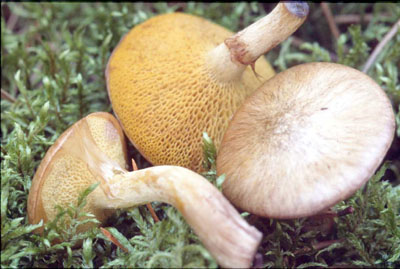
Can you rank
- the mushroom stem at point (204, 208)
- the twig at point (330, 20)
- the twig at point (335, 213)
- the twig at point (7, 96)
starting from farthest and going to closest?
the twig at point (330, 20), the twig at point (7, 96), the twig at point (335, 213), the mushroom stem at point (204, 208)

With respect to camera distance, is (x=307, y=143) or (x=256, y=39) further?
(x=256, y=39)

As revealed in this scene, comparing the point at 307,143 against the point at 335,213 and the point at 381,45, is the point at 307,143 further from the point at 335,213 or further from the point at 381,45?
the point at 381,45

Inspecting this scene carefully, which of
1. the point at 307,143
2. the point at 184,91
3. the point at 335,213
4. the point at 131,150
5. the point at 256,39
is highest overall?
the point at 256,39

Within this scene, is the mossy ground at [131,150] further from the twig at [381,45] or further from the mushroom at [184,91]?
the mushroom at [184,91]

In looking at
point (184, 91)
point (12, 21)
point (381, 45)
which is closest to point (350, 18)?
point (381, 45)

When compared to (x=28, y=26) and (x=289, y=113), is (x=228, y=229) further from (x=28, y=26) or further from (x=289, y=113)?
(x=28, y=26)

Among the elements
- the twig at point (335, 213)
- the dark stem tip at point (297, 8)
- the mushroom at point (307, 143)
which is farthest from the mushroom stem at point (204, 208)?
the dark stem tip at point (297, 8)

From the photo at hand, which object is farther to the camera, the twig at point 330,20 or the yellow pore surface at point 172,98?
the twig at point 330,20
